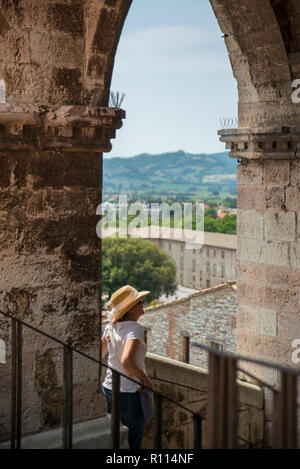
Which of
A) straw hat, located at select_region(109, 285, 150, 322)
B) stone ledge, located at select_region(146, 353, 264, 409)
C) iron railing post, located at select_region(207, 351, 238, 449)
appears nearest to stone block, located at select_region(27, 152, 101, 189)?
straw hat, located at select_region(109, 285, 150, 322)

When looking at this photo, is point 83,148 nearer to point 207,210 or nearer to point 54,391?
point 54,391

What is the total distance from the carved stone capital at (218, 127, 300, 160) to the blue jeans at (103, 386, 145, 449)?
2633mm

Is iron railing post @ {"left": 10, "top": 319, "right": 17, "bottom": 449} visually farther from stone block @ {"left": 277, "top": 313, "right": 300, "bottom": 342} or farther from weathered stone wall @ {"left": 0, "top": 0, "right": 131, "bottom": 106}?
stone block @ {"left": 277, "top": 313, "right": 300, "bottom": 342}

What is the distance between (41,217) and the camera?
149 inches

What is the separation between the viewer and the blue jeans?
3.71m

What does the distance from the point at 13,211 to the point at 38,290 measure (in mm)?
458

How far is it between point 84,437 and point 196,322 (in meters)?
20.5

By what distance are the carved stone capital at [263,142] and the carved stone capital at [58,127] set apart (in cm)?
197

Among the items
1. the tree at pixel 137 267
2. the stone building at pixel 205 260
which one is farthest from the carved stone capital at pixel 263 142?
the tree at pixel 137 267

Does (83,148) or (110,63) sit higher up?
(110,63)

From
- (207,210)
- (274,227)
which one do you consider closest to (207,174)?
(207,210)

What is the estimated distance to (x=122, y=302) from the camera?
377cm
